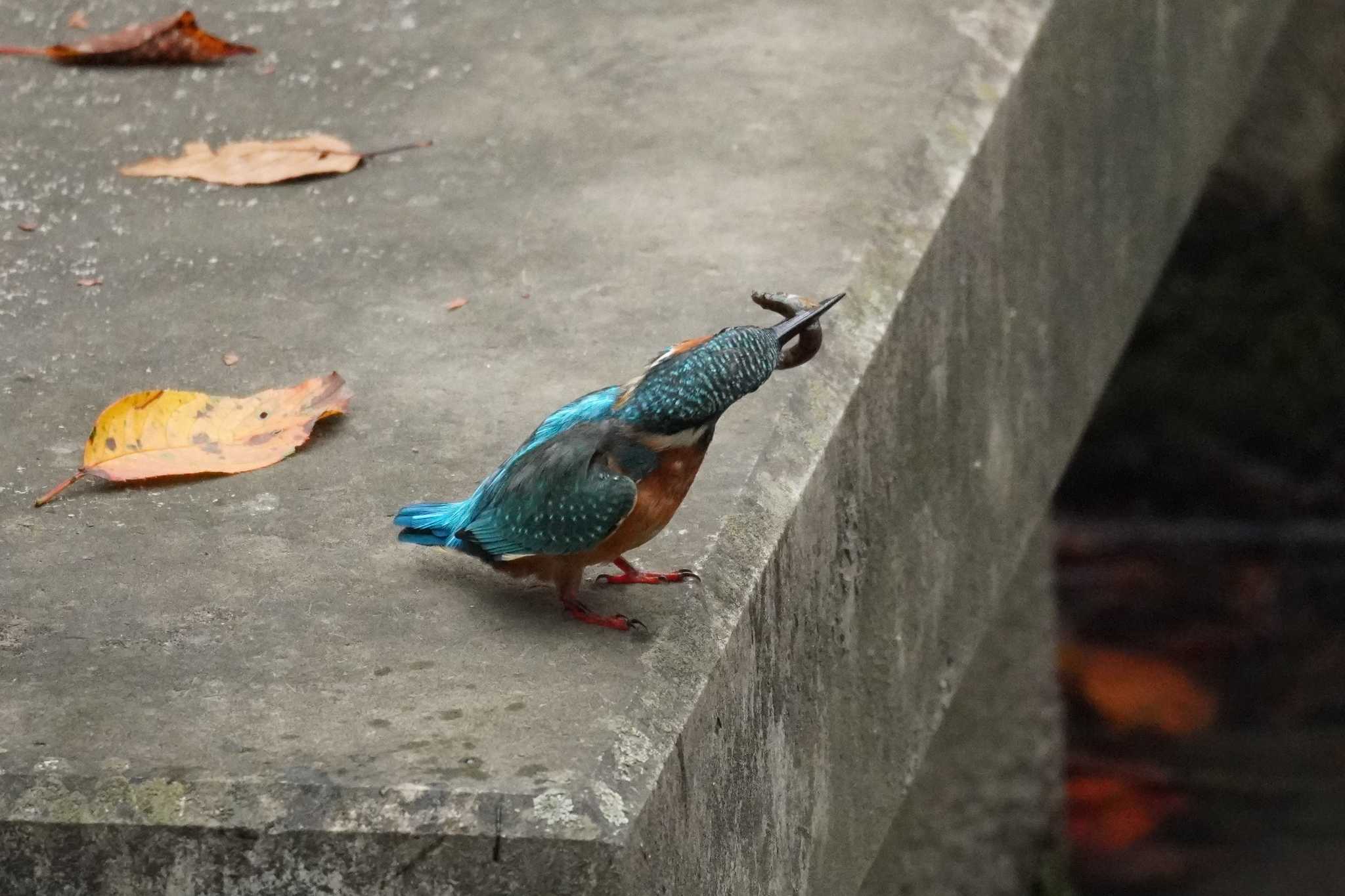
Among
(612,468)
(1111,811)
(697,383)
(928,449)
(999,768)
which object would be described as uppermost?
(697,383)

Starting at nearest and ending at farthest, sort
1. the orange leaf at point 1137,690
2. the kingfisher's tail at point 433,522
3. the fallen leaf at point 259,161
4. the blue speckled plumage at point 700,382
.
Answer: the blue speckled plumage at point 700,382 → the kingfisher's tail at point 433,522 → the fallen leaf at point 259,161 → the orange leaf at point 1137,690

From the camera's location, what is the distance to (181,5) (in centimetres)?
372

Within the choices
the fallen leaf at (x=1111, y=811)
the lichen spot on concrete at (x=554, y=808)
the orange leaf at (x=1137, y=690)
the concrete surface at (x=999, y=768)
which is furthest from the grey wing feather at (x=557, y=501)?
the orange leaf at (x=1137, y=690)

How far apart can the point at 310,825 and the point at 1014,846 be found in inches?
164

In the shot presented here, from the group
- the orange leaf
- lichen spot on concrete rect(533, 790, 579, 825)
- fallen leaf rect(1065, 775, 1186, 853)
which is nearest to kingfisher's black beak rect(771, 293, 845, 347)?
lichen spot on concrete rect(533, 790, 579, 825)

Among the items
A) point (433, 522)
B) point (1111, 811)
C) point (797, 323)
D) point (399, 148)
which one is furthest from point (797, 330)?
point (1111, 811)

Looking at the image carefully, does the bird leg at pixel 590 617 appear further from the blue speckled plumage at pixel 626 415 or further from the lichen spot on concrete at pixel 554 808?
the lichen spot on concrete at pixel 554 808

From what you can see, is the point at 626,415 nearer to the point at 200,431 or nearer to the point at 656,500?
the point at 656,500

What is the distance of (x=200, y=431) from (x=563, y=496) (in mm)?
671

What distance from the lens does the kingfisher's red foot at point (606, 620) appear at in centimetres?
192

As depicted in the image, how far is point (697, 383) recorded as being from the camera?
182 cm

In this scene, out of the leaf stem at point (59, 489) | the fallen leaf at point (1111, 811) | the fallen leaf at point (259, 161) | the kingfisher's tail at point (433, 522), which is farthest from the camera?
the fallen leaf at point (1111, 811)

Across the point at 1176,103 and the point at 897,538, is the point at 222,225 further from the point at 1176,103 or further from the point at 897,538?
the point at 1176,103

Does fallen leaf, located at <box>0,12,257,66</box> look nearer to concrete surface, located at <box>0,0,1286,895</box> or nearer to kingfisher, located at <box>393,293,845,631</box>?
concrete surface, located at <box>0,0,1286,895</box>
